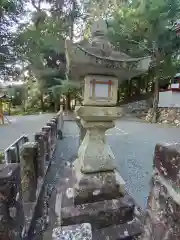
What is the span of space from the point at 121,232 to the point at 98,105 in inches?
55.8

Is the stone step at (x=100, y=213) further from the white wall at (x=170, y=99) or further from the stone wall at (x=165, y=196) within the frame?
the white wall at (x=170, y=99)

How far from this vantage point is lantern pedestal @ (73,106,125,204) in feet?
6.23

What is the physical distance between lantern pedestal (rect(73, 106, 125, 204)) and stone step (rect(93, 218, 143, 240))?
0.31 meters

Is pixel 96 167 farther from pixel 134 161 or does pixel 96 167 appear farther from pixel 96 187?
pixel 134 161

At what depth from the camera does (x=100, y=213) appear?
6.02ft

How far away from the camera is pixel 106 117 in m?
1.86

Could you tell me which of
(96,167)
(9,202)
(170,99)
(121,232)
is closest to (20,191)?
(9,202)

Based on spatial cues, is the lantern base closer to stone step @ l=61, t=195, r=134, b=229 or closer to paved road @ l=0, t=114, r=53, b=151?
stone step @ l=61, t=195, r=134, b=229

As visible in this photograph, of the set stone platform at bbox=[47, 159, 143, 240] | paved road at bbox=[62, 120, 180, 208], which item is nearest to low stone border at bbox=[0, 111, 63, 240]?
stone platform at bbox=[47, 159, 143, 240]

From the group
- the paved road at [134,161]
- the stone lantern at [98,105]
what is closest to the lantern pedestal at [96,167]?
the stone lantern at [98,105]

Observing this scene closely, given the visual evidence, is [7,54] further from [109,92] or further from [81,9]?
[81,9]

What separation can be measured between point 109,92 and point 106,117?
0.30 metres

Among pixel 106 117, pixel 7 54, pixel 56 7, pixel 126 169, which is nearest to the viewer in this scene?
pixel 106 117

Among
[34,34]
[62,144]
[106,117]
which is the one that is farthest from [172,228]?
[34,34]
